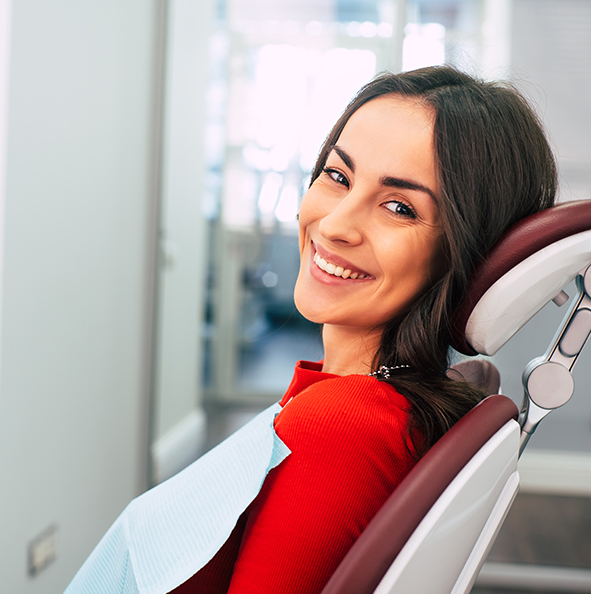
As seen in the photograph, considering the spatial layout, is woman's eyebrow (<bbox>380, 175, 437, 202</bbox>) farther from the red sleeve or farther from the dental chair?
the red sleeve

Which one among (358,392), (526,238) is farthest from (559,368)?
(358,392)

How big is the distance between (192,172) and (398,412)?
2165 mm

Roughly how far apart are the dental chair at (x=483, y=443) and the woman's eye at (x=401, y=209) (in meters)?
0.11

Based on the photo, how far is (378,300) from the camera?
750 millimetres

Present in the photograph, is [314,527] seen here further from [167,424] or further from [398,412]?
[167,424]

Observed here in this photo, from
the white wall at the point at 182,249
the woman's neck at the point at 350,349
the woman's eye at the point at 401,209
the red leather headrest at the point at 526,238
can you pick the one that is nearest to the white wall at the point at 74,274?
the white wall at the point at 182,249

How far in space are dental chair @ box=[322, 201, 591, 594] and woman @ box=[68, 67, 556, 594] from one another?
0.16 ft

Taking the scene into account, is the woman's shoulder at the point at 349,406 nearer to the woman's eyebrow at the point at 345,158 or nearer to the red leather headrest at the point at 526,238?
the red leather headrest at the point at 526,238

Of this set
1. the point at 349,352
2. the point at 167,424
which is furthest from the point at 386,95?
the point at 167,424

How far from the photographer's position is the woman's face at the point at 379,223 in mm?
703

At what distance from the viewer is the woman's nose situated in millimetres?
725

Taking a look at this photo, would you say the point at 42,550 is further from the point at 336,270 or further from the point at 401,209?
the point at 401,209

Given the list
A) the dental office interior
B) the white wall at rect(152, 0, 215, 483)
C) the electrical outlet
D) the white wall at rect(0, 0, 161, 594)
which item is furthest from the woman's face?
the white wall at rect(152, 0, 215, 483)

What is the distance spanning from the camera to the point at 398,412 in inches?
24.7
